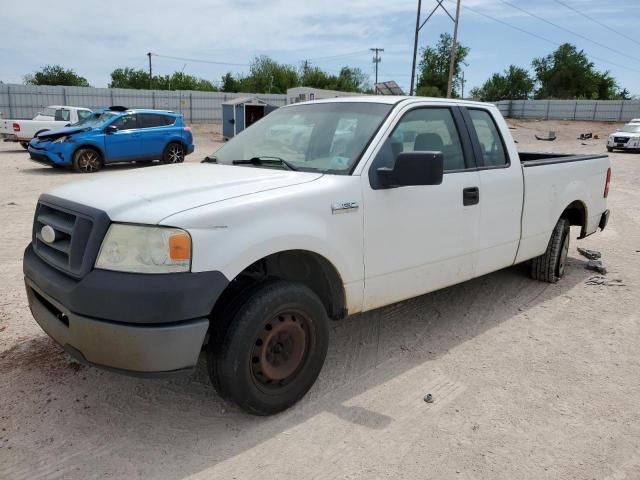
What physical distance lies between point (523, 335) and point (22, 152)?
778 inches

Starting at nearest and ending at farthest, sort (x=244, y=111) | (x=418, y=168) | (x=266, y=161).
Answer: (x=418, y=168), (x=266, y=161), (x=244, y=111)

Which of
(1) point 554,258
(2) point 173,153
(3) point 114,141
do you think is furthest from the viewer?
(2) point 173,153

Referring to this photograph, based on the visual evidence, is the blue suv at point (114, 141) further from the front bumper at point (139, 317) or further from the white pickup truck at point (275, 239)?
the front bumper at point (139, 317)

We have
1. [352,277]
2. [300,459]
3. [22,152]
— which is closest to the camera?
[300,459]

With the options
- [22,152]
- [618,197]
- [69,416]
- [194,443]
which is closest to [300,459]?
[194,443]

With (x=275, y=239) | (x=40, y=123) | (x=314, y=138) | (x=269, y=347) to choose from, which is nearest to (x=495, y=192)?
(x=314, y=138)

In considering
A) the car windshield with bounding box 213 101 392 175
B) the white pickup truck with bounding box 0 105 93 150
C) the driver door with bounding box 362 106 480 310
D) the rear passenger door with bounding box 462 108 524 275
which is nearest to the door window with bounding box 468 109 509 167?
the rear passenger door with bounding box 462 108 524 275

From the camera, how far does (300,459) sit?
266cm

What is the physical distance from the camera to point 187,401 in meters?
3.19

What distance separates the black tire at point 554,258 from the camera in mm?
5371

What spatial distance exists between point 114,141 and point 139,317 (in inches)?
512

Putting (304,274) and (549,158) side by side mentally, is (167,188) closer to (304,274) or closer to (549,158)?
(304,274)

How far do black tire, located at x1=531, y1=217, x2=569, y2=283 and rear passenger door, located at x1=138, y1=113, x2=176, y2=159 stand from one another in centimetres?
1213

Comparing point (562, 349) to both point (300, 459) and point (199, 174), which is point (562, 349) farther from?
point (199, 174)
